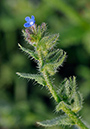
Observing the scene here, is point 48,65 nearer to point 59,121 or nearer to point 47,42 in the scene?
point 47,42

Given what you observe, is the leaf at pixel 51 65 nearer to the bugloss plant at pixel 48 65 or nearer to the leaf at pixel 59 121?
the bugloss plant at pixel 48 65

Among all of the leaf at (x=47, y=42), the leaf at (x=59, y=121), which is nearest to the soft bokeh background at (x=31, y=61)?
the leaf at (x=59, y=121)

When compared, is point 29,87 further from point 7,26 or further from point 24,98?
point 7,26

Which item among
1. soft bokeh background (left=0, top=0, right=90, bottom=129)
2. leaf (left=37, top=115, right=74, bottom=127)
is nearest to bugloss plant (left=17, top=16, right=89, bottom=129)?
leaf (left=37, top=115, right=74, bottom=127)

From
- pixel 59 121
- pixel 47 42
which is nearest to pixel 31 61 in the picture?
pixel 59 121

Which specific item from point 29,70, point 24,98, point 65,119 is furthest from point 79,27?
point 65,119

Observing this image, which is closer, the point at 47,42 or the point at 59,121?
the point at 47,42

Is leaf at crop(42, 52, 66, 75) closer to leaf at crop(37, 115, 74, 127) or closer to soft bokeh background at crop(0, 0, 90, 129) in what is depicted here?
leaf at crop(37, 115, 74, 127)

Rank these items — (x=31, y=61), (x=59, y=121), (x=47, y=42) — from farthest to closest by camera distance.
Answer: (x=31, y=61) → (x=59, y=121) → (x=47, y=42)
